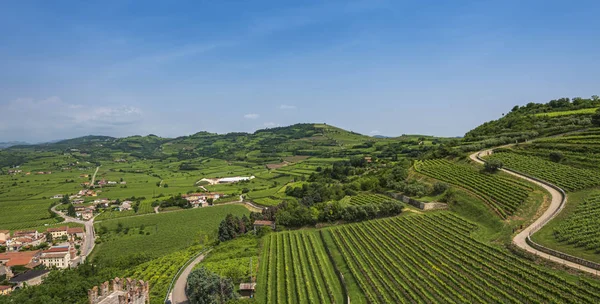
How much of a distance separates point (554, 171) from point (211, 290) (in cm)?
5139

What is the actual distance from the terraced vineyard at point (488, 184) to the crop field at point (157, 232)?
45.9 m

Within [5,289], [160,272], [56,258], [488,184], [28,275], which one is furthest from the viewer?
[56,258]

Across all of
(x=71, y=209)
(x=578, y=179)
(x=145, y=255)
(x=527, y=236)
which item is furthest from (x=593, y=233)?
(x=71, y=209)

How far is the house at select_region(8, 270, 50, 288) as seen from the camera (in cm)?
5488

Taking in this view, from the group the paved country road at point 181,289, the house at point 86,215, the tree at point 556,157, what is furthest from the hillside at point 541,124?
the house at point 86,215

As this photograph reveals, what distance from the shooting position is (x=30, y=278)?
56.2 meters

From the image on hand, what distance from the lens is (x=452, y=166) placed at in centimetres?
6556

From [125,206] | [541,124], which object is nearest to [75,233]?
[125,206]

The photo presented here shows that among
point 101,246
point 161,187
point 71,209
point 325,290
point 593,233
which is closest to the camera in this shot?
point 593,233

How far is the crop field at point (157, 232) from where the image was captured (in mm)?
68000

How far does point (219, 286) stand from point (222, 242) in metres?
25.9

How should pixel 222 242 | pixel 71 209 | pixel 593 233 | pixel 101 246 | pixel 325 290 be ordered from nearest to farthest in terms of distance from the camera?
pixel 593 233, pixel 325 290, pixel 222 242, pixel 101 246, pixel 71 209

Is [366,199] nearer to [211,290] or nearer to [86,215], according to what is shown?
[211,290]

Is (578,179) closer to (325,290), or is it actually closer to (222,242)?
(325,290)
